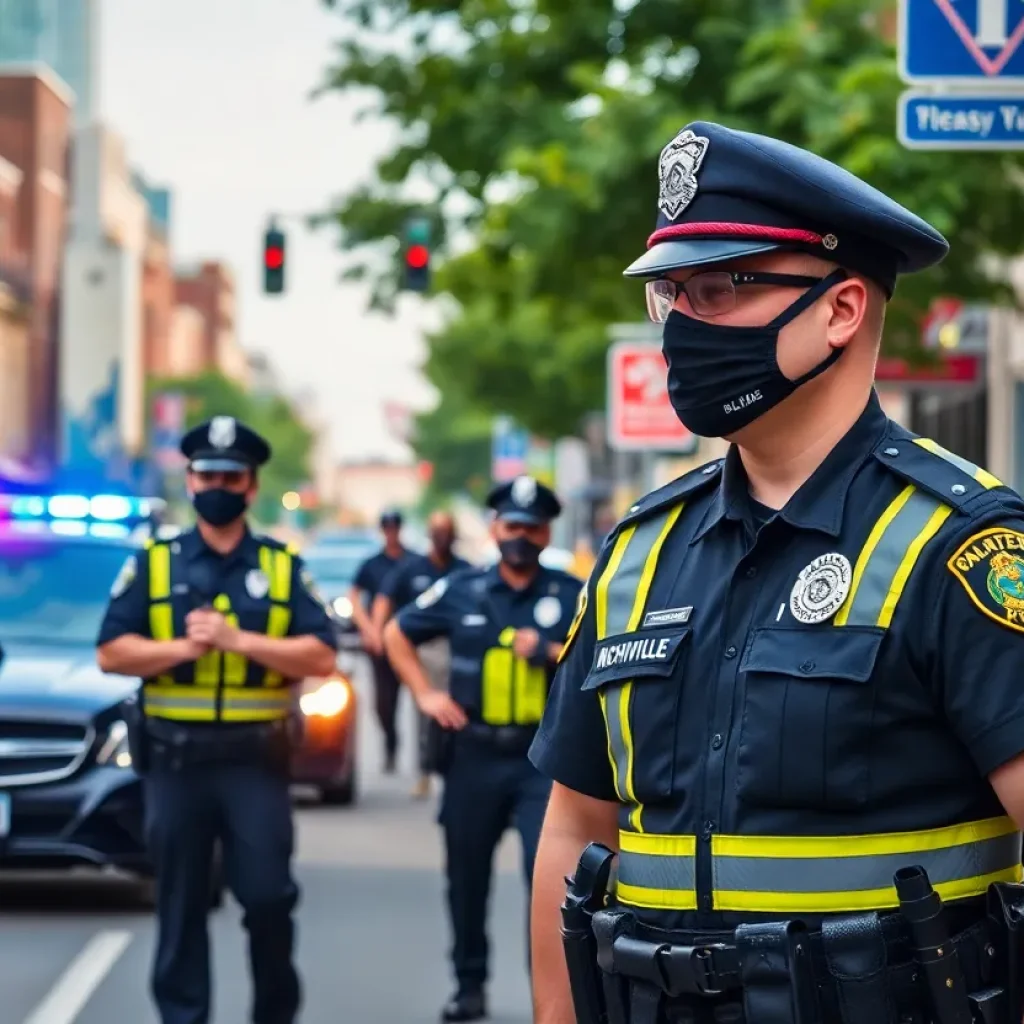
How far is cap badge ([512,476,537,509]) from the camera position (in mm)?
9672

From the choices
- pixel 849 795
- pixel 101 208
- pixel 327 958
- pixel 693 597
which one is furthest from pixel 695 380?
pixel 101 208

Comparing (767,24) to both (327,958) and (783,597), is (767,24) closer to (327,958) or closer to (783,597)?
(327,958)

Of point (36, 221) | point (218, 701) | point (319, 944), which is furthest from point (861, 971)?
point (36, 221)

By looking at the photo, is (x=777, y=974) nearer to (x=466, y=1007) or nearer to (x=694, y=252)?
(x=694, y=252)

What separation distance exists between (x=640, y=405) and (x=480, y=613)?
13.5 m

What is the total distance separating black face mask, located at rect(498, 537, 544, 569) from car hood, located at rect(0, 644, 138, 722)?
7.97 ft

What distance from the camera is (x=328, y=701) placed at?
15.5 meters

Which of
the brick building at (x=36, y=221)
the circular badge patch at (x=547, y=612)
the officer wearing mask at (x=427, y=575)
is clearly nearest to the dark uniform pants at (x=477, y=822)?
the circular badge patch at (x=547, y=612)

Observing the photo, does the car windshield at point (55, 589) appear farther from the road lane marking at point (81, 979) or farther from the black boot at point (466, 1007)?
the black boot at point (466, 1007)

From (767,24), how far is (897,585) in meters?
15.3

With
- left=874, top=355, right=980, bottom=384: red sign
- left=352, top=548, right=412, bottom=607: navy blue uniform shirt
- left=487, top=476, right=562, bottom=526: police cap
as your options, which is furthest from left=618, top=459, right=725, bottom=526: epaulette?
left=874, top=355, right=980, bottom=384: red sign

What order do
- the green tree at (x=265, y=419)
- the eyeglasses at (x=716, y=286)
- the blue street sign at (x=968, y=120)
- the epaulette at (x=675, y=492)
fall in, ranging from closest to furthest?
the eyeglasses at (x=716, y=286) → the epaulette at (x=675, y=492) → the blue street sign at (x=968, y=120) → the green tree at (x=265, y=419)

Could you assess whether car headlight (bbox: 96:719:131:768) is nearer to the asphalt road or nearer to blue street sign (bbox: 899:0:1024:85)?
the asphalt road

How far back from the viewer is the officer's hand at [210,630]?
310 inches
